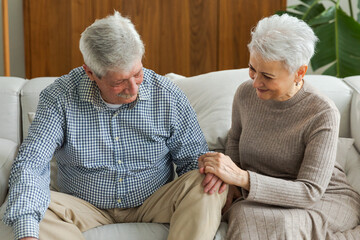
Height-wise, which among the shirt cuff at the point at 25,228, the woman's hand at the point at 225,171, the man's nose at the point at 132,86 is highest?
the man's nose at the point at 132,86

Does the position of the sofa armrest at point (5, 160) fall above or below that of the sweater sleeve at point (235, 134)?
below

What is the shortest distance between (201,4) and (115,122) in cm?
199

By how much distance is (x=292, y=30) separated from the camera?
69.4 inches

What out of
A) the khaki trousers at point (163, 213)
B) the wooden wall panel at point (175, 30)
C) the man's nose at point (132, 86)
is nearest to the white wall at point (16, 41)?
the wooden wall panel at point (175, 30)

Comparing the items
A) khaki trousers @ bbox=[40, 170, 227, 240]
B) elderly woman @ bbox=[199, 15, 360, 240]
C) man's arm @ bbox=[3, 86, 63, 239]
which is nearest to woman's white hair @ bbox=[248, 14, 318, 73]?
elderly woman @ bbox=[199, 15, 360, 240]

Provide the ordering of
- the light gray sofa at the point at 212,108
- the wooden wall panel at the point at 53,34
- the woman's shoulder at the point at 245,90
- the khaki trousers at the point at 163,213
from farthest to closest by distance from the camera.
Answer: the wooden wall panel at the point at 53,34, the light gray sofa at the point at 212,108, the woman's shoulder at the point at 245,90, the khaki trousers at the point at 163,213

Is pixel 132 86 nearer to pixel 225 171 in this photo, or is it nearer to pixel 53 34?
pixel 225 171

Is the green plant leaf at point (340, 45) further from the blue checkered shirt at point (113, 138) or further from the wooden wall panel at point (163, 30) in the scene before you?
the blue checkered shirt at point (113, 138)

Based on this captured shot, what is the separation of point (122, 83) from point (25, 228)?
527mm

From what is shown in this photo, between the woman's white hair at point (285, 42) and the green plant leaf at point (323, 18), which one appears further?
the green plant leaf at point (323, 18)

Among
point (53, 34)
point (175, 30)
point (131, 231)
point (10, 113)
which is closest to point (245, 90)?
point (131, 231)

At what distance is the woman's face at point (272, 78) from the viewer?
5.81 ft

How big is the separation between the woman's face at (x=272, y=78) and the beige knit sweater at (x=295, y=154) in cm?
5

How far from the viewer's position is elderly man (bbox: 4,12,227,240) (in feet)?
5.54
